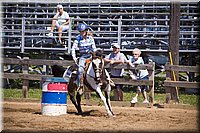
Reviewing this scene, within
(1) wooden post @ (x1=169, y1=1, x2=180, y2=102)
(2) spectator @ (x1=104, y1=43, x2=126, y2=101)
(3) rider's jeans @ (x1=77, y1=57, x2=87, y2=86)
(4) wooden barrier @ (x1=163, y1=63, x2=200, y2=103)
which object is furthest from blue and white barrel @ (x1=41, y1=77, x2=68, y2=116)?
(1) wooden post @ (x1=169, y1=1, x2=180, y2=102)

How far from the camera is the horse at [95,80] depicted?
1193 cm

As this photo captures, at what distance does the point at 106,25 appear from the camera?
730 inches

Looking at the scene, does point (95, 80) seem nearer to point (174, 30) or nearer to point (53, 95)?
point (53, 95)

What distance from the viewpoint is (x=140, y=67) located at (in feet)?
48.3

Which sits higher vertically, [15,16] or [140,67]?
[15,16]

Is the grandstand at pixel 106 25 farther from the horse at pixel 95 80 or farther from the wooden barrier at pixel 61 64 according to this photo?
the horse at pixel 95 80

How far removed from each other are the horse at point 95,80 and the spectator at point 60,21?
542 cm

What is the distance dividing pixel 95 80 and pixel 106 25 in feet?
22.0

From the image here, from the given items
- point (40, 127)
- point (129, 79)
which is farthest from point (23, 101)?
point (40, 127)

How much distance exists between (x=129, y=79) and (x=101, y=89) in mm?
2510

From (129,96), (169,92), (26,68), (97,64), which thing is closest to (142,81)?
(169,92)

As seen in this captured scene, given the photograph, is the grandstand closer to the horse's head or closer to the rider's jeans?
the rider's jeans

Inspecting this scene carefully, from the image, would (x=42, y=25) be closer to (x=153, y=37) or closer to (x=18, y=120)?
(x=153, y=37)

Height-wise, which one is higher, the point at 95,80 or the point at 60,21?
the point at 60,21
